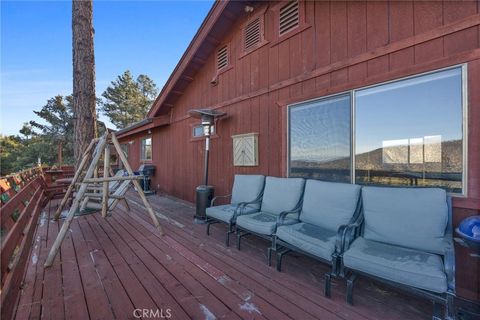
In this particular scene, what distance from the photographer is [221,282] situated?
6.95ft

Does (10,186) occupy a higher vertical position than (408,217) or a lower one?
higher

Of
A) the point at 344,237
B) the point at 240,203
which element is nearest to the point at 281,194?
the point at 240,203

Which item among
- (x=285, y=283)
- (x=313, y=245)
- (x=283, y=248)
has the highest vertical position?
(x=313, y=245)

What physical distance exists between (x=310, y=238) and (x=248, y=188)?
164 centimetres

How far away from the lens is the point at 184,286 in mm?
2047

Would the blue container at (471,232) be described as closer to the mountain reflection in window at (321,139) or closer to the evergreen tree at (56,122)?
the mountain reflection in window at (321,139)

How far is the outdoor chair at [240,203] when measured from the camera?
10.1 feet

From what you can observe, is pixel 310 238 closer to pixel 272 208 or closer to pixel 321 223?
pixel 321 223

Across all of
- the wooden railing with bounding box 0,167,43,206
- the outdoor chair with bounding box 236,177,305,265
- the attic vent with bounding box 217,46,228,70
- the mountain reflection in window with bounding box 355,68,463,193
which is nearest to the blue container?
the mountain reflection in window with bounding box 355,68,463,193

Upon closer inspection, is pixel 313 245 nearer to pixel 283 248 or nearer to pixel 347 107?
pixel 283 248

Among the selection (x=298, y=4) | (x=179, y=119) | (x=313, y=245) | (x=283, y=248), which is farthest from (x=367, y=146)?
(x=179, y=119)

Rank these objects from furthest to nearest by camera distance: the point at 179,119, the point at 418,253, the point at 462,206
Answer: the point at 179,119 < the point at 462,206 < the point at 418,253

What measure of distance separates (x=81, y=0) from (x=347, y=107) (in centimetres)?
563

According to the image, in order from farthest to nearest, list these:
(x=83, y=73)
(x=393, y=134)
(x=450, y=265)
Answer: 1. (x=83, y=73)
2. (x=393, y=134)
3. (x=450, y=265)
